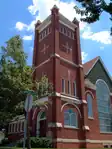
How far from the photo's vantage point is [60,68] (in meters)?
30.2

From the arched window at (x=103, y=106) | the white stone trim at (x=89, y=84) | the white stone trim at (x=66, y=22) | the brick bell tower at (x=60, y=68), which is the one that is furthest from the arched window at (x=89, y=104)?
the white stone trim at (x=66, y=22)

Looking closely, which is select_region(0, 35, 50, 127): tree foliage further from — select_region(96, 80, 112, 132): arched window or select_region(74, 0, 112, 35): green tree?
select_region(96, 80, 112, 132): arched window

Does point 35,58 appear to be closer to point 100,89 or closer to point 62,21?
point 62,21

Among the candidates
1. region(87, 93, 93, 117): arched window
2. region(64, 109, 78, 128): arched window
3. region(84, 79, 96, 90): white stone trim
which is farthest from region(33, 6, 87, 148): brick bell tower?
region(87, 93, 93, 117): arched window

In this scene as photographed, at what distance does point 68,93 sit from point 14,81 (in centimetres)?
1326

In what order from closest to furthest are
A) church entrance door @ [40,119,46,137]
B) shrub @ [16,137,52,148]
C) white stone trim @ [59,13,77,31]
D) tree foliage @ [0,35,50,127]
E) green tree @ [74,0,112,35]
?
green tree @ [74,0,112,35], tree foliage @ [0,35,50,127], shrub @ [16,137,52,148], church entrance door @ [40,119,46,137], white stone trim @ [59,13,77,31]

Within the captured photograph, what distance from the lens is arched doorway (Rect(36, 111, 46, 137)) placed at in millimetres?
28869

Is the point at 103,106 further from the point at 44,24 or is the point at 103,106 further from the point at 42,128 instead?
the point at 44,24

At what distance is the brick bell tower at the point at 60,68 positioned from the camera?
26.8 meters

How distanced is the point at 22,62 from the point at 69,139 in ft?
43.2

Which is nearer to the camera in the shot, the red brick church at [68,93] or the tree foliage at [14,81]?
the tree foliage at [14,81]

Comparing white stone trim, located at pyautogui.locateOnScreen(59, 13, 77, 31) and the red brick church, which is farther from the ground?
white stone trim, located at pyautogui.locateOnScreen(59, 13, 77, 31)

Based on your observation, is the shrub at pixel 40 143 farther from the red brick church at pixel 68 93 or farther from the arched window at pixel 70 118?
the arched window at pixel 70 118

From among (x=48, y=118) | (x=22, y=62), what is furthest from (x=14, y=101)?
(x=48, y=118)
